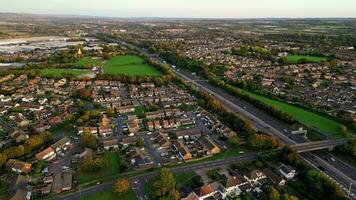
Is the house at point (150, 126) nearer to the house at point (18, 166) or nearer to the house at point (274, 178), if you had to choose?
the house at point (18, 166)

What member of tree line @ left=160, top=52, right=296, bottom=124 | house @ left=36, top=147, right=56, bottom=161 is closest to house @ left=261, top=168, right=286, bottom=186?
tree line @ left=160, top=52, right=296, bottom=124

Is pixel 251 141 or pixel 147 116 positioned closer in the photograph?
pixel 251 141

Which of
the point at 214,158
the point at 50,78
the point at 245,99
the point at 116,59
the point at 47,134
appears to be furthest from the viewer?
the point at 116,59

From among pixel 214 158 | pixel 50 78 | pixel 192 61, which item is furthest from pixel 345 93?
pixel 50 78

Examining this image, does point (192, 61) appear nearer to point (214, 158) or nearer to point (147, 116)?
point (147, 116)

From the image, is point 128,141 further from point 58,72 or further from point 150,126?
point 58,72

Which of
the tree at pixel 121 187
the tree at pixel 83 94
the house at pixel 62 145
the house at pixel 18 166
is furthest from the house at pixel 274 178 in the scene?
the tree at pixel 83 94

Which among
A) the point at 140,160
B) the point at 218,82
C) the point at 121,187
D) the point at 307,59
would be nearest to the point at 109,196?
the point at 121,187

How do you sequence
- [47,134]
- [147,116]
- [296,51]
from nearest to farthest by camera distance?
[47,134], [147,116], [296,51]
